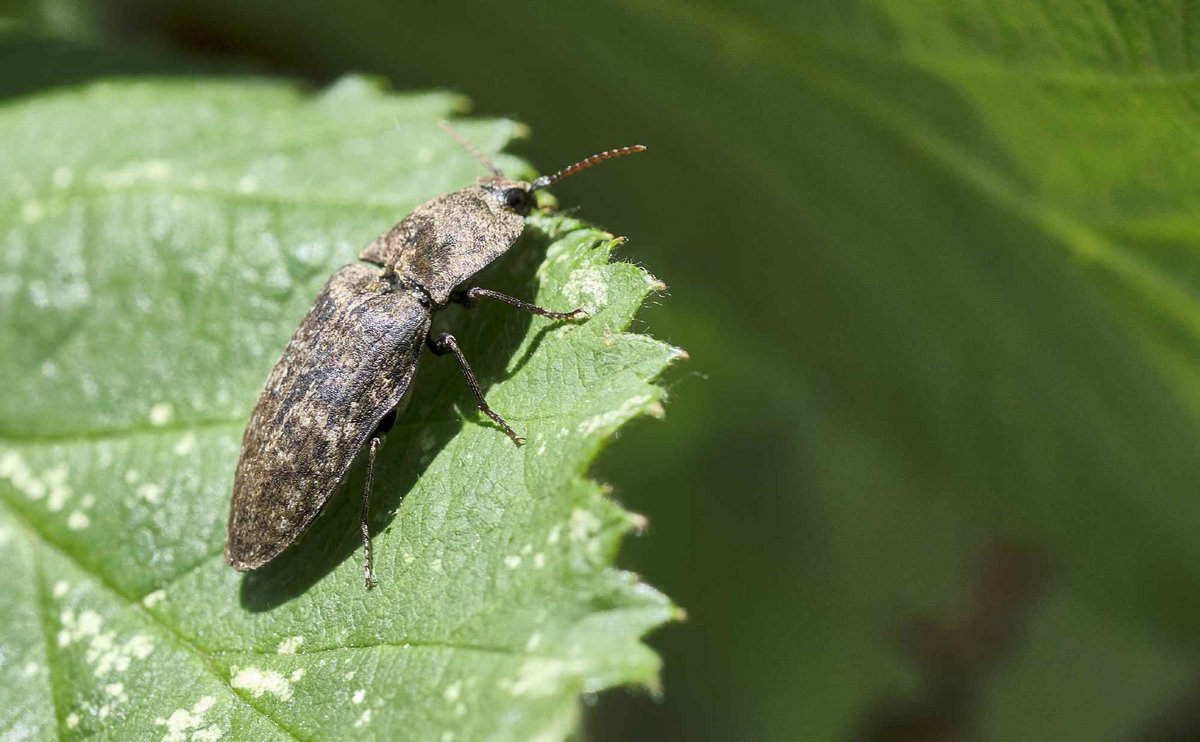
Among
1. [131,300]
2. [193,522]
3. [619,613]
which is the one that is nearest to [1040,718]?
[619,613]

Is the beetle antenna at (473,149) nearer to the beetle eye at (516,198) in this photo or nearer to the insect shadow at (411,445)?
the beetle eye at (516,198)

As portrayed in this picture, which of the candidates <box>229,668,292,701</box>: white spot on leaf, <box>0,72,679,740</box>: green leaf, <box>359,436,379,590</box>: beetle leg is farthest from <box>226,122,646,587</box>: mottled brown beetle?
Answer: <box>229,668,292,701</box>: white spot on leaf

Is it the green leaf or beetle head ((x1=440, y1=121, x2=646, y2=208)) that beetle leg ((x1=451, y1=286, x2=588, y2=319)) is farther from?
beetle head ((x1=440, y1=121, x2=646, y2=208))

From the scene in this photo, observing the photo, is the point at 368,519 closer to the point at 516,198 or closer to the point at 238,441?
the point at 238,441

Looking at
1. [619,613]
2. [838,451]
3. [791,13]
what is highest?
[791,13]

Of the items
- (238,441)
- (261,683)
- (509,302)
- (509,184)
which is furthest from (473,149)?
(261,683)

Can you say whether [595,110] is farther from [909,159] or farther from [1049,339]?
[1049,339]
